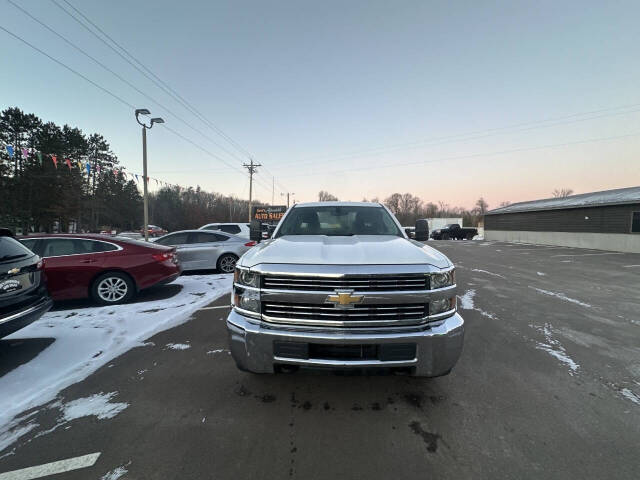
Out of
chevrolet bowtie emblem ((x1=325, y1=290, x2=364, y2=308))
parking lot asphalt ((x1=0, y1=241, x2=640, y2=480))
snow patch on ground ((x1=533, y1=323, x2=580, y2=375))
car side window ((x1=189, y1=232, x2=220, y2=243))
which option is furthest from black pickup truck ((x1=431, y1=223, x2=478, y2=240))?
chevrolet bowtie emblem ((x1=325, y1=290, x2=364, y2=308))

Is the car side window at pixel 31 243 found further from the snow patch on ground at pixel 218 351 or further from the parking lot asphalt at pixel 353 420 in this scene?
the snow patch on ground at pixel 218 351

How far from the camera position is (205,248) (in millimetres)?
8875

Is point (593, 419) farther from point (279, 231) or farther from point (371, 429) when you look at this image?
point (279, 231)

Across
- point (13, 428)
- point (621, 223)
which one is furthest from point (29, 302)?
point (621, 223)

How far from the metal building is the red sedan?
83.0 feet

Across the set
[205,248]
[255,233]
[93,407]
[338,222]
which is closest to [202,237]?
[205,248]

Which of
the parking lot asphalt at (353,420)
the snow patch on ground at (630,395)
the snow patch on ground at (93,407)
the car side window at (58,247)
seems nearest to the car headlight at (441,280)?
the parking lot asphalt at (353,420)

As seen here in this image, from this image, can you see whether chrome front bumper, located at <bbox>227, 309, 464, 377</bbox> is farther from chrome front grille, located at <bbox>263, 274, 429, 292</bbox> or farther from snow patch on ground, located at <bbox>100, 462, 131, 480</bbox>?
snow patch on ground, located at <bbox>100, 462, 131, 480</bbox>

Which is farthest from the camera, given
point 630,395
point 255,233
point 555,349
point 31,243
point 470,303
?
point 470,303

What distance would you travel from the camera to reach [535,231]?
25.6 m

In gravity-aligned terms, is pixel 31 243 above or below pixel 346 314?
above

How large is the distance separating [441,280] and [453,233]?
35.7 metres

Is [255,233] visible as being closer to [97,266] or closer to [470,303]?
[97,266]

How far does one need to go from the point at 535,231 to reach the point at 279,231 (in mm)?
29423
